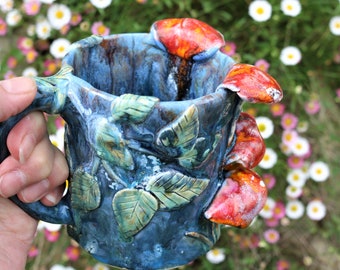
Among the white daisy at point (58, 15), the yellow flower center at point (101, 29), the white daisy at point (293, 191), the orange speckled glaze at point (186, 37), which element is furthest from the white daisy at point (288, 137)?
the orange speckled glaze at point (186, 37)

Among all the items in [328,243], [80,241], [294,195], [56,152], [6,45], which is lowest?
[328,243]

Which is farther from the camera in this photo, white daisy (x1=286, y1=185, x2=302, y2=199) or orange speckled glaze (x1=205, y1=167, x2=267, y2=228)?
white daisy (x1=286, y1=185, x2=302, y2=199)

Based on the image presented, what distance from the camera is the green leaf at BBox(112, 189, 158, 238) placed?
2.17 feet

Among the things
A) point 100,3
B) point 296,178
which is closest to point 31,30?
point 100,3

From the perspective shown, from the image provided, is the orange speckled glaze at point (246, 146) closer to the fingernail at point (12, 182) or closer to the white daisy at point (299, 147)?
the fingernail at point (12, 182)

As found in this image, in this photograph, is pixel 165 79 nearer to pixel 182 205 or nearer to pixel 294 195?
pixel 182 205

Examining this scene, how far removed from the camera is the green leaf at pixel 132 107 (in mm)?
612

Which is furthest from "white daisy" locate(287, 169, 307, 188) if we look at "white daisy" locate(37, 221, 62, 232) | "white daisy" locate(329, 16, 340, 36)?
"white daisy" locate(37, 221, 62, 232)

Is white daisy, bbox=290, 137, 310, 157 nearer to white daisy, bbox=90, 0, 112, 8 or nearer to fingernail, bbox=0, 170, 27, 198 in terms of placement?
white daisy, bbox=90, 0, 112, 8

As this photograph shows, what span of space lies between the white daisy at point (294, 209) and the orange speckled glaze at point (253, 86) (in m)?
0.84

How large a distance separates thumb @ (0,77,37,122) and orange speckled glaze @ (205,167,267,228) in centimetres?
24

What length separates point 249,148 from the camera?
2.41 feet

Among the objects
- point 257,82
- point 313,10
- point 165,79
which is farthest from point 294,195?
point 257,82

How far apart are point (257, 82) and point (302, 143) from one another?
31.8 inches
